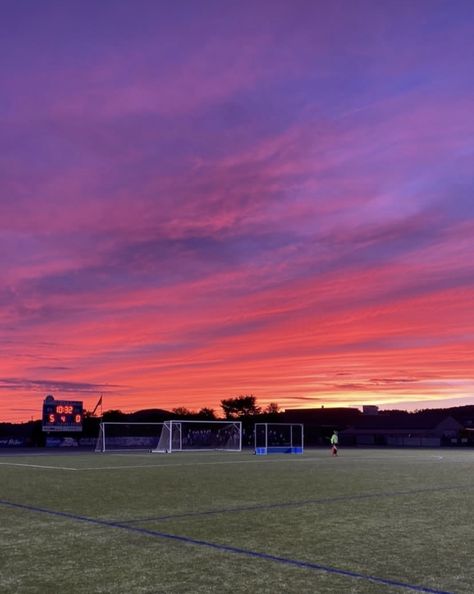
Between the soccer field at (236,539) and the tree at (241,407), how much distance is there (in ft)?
456

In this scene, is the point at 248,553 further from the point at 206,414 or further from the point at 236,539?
the point at 206,414

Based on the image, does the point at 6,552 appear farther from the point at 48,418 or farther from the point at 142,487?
the point at 48,418

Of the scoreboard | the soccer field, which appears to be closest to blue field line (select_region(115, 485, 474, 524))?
the soccer field

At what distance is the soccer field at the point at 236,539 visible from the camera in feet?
24.0

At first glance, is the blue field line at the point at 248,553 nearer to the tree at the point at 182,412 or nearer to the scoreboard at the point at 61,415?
the scoreboard at the point at 61,415

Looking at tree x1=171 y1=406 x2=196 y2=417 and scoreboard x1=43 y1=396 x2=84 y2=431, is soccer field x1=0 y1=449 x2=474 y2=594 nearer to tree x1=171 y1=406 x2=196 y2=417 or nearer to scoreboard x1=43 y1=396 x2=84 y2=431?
scoreboard x1=43 y1=396 x2=84 y2=431

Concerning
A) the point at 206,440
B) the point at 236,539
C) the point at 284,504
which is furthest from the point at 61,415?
the point at 236,539

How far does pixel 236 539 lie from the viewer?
9961 mm

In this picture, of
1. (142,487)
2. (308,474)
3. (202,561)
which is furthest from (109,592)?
(308,474)

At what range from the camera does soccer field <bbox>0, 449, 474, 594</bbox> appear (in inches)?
287

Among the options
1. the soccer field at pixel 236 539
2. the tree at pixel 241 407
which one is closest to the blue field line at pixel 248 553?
the soccer field at pixel 236 539

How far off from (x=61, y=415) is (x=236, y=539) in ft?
221

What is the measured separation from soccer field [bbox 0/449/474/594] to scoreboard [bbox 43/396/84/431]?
56.4 metres

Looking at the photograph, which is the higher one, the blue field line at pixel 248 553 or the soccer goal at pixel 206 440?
the soccer goal at pixel 206 440
